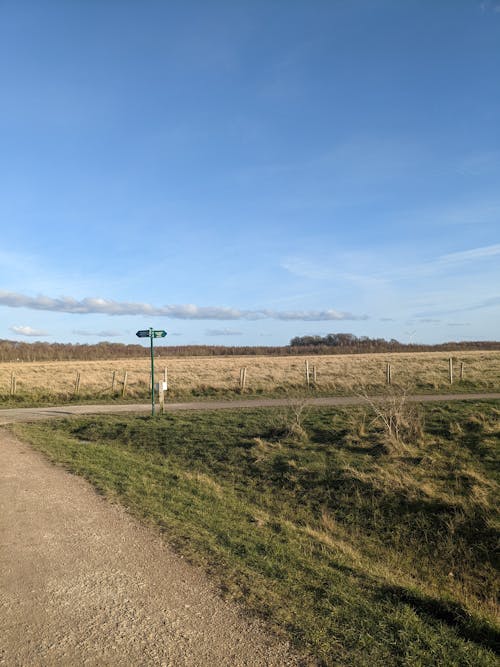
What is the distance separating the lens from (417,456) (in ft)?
37.7

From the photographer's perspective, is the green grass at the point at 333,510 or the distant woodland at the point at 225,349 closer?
the green grass at the point at 333,510

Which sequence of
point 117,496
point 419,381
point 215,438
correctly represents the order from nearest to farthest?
point 117,496
point 215,438
point 419,381

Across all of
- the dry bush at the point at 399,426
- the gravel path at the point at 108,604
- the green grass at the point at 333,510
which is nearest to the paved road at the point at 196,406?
the green grass at the point at 333,510

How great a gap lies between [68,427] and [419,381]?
17.9 metres

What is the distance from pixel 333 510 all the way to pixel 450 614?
462 cm

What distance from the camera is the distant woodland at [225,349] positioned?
108 meters

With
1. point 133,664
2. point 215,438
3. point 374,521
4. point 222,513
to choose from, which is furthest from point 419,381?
point 133,664

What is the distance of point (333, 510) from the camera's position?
921cm

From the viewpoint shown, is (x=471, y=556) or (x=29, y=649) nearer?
(x=29, y=649)

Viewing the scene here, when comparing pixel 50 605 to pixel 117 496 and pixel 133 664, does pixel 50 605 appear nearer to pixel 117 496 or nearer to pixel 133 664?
pixel 133 664

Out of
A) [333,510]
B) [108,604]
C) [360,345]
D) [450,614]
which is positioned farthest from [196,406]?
[360,345]

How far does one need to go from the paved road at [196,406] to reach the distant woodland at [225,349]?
80129 millimetres

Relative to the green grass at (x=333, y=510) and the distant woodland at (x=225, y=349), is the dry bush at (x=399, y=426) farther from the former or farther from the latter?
the distant woodland at (x=225, y=349)

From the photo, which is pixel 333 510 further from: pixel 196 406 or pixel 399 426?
pixel 196 406
